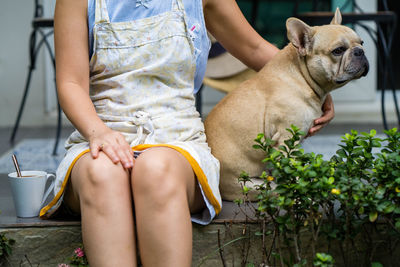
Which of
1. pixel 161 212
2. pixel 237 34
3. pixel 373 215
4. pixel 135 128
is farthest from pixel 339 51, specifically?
pixel 161 212

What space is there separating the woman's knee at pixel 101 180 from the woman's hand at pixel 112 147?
16 millimetres

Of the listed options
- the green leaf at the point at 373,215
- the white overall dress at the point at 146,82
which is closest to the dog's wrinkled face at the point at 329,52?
the white overall dress at the point at 146,82

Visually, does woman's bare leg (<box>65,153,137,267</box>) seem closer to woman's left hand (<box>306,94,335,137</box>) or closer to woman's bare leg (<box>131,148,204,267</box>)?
woman's bare leg (<box>131,148,204,267</box>)

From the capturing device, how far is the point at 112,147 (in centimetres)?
165

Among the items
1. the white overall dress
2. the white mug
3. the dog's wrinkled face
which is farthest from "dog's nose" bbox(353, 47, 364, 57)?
the white mug

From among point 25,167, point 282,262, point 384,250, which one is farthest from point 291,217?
point 25,167

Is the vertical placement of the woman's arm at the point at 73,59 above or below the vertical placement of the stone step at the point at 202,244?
above

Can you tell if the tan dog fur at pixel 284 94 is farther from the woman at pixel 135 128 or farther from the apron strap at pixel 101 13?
the apron strap at pixel 101 13

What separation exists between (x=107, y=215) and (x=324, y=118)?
0.82 m

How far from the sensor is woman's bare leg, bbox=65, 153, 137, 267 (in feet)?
5.11

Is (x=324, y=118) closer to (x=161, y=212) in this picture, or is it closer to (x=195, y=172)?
(x=195, y=172)

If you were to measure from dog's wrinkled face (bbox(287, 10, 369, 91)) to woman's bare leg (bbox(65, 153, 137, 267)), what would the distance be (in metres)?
0.73

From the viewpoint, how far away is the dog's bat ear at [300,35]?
6.18 ft

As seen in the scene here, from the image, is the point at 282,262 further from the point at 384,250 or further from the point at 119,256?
the point at 119,256
